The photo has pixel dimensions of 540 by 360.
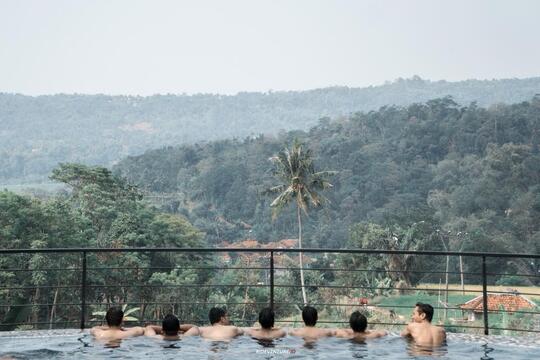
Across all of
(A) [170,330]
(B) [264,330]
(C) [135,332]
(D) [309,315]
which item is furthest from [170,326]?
(D) [309,315]

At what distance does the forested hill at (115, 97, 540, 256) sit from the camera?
71.8 meters

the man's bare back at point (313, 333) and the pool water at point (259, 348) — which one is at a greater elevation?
the man's bare back at point (313, 333)

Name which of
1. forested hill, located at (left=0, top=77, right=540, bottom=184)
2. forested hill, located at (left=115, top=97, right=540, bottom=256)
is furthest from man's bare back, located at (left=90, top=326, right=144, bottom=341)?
forested hill, located at (left=0, top=77, right=540, bottom=184)

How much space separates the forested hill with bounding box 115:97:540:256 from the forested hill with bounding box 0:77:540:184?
18.0 m

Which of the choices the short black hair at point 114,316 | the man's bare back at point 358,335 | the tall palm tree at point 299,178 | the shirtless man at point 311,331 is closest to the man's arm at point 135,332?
the short black hair at point 114,316

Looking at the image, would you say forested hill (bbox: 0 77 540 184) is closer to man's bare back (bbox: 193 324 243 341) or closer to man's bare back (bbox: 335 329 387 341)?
man's bare back (bbox: 193 324 243 341)

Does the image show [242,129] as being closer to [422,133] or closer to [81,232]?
[422,133]

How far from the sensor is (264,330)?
295 inches

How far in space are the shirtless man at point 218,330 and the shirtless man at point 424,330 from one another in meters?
1.48

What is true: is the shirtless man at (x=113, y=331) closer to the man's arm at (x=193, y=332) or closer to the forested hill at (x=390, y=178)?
the man's arm at (x=193, y=332)

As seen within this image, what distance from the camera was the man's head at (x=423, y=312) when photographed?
23.5 ft

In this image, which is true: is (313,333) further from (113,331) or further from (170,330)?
(113,331)

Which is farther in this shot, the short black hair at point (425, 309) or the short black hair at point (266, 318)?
the short black hair at point (266, 318)

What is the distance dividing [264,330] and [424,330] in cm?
134
